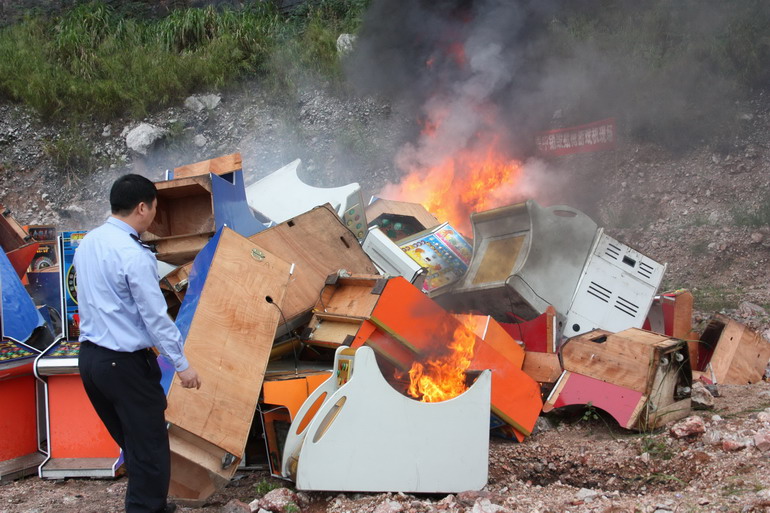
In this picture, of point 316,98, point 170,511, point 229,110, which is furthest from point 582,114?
point 170,511

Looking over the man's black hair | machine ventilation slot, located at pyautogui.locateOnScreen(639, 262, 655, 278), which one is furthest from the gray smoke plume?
the man's black hair

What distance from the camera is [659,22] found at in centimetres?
989

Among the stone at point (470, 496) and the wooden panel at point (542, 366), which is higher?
the stone at point (470, 496)

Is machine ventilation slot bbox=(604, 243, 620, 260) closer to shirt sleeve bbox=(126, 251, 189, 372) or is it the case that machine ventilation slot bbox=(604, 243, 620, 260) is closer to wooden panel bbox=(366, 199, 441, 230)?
wooden panel bbox=(366, 199, 441, 230)

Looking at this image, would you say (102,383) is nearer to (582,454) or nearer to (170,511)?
(170,511)

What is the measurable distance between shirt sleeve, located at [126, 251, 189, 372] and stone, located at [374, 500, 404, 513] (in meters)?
1.13

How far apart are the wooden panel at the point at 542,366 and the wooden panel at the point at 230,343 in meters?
1.93

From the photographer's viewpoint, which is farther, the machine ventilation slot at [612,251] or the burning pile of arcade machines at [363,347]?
the machine ventilation slot at [612,251]

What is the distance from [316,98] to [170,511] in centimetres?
976

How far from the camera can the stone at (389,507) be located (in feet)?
9.46

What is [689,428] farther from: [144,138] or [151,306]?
[144,138]

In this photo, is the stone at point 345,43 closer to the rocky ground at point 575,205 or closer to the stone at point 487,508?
the rocky ground at point 575,205

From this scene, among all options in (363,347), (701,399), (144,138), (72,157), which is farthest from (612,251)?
(72,157)

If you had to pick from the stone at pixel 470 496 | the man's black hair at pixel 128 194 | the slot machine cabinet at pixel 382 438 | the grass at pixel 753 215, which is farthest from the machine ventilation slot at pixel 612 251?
the man's black hair at pixel 128 194
